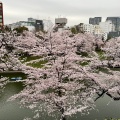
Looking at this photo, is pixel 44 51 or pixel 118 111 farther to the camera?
pixel 118 111

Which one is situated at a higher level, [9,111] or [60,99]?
[60,99]

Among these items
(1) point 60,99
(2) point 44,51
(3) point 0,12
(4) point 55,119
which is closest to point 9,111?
(4) point 55,119

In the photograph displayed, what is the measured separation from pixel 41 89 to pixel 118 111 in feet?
23.0

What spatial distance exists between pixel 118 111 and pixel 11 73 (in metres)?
14.8

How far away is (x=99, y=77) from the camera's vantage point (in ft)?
36.6

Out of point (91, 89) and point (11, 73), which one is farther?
point (11, 73)

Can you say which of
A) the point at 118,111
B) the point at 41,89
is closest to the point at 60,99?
the point at 41,89

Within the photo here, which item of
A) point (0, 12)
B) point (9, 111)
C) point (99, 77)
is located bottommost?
point (9, 111)

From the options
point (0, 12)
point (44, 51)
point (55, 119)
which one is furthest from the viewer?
point (0, 12)

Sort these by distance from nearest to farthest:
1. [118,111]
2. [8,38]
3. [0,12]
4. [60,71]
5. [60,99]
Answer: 1. [60,99]
2. [60,71]
3. [118,111]
4. [8,38]
5. [0,12]

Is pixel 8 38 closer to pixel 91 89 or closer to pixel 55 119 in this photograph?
pixel 55 119

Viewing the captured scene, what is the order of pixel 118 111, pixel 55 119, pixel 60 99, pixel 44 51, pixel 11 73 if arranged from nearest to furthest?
pixel 60 99, pixel 44 51, pixel 55 119, pixel 118 111, pixel 11 73

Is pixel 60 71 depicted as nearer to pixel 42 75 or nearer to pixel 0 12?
pixel 42 75

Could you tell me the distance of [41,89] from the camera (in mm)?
10930
